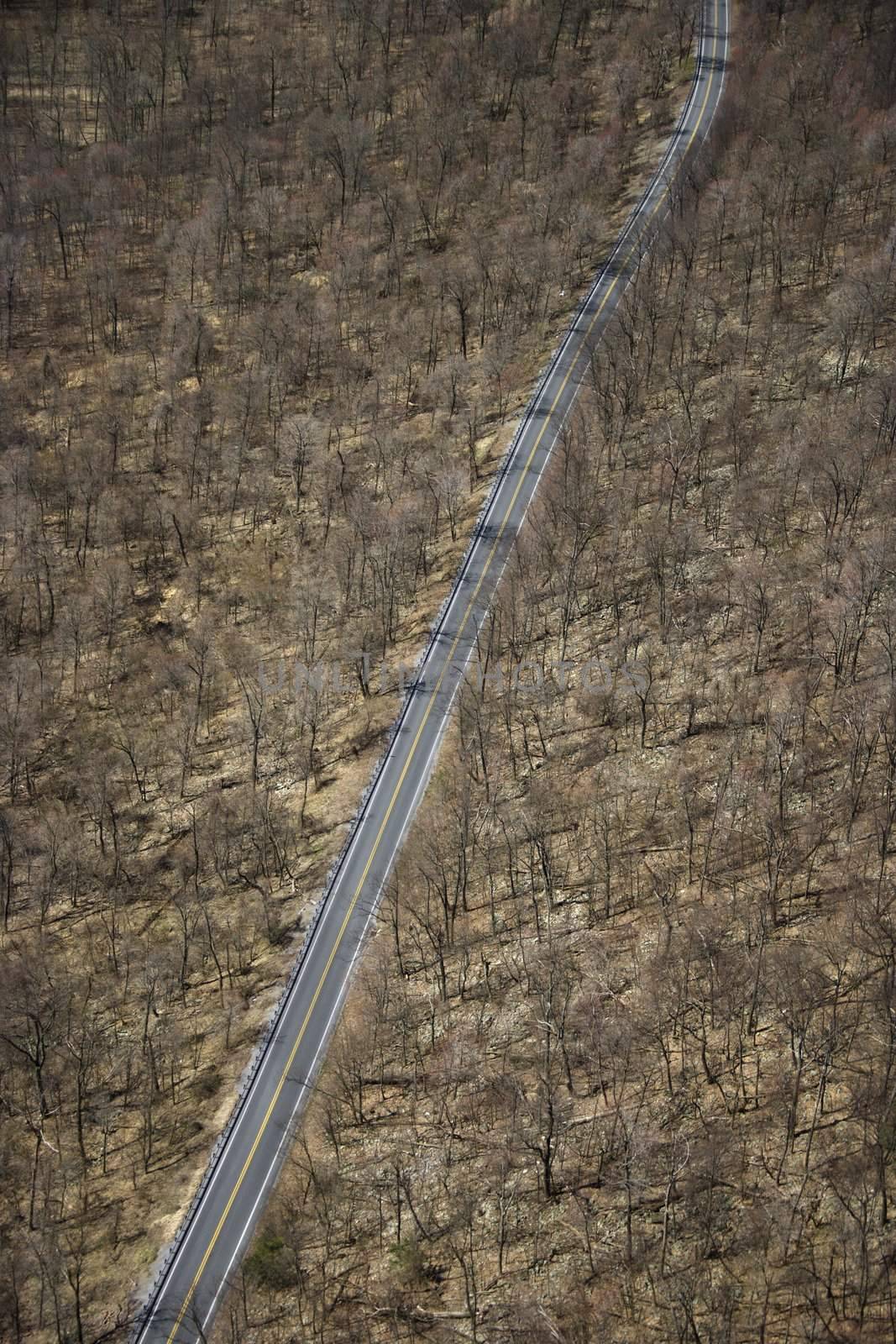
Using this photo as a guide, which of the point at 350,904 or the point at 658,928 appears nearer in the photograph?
the point at 658,928

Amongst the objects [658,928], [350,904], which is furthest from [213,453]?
[658,928]

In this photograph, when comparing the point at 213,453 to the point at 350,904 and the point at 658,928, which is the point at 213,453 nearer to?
the point at 350,904

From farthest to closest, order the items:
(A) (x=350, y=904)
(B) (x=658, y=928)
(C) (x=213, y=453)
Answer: (C) (x=213, y=453) → (A) (x=350, y=904) → (B) (x=658, y=928)

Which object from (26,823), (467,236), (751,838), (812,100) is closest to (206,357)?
(467,236)

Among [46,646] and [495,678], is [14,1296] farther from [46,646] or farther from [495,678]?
[46,646]

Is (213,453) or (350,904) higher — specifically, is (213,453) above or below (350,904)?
above

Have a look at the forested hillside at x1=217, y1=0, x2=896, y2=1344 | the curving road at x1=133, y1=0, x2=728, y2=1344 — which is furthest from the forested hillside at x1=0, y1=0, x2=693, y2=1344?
the forested hillside at x1=217, y1=0, x2=896, y2=1344
